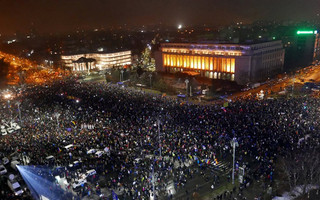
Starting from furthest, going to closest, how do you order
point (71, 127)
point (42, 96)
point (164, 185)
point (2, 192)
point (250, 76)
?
point (250, 76) → point (42, 96) → point (71, 127) → point (164, 185) → point (2, 192)

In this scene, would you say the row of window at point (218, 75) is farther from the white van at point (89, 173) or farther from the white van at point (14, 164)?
the white van at point (14, 164)

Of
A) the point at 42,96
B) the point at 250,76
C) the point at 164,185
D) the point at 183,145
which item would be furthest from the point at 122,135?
the point at 250,76

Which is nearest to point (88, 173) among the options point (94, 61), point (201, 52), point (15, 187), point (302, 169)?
point (15, 187)

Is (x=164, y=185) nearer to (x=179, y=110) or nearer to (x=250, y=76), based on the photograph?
(x=179, y=110)

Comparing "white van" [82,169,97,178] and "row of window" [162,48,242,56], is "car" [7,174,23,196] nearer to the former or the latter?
"white van" [82,169,97,178]

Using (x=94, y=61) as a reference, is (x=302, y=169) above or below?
below

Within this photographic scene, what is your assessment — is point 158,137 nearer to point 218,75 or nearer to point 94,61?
point 218,75

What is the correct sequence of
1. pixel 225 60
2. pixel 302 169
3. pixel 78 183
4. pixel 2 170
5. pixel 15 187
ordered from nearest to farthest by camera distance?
pixel 302 169, pixel 15 187, pixel 78 183, pixel 2 170, pixel 225 60
